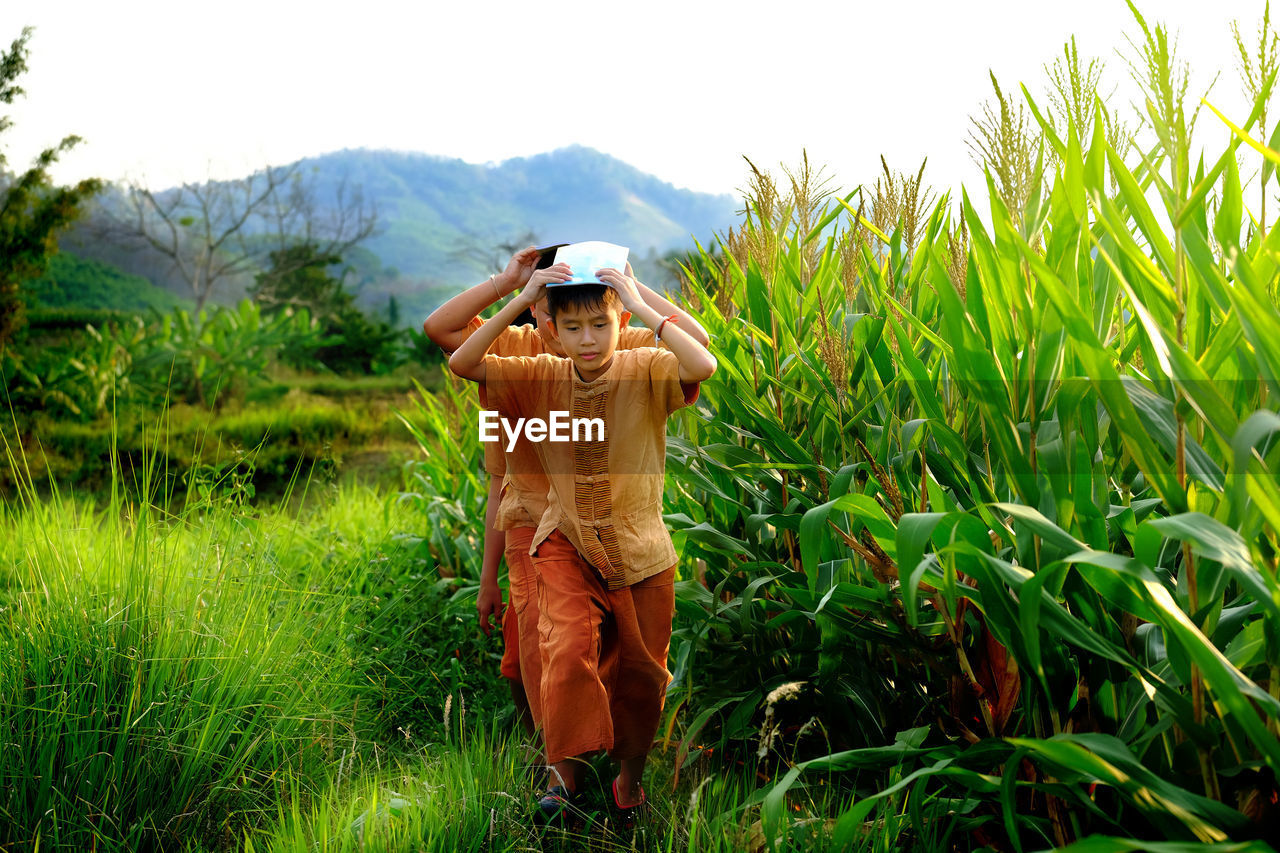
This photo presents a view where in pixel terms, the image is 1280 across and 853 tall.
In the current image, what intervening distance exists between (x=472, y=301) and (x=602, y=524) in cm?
61

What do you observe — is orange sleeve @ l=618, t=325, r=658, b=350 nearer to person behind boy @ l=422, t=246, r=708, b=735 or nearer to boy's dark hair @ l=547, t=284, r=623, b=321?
person behind boy @ l=422, t=246, r=708, b=735

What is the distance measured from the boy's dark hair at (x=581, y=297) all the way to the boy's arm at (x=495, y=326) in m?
0.04

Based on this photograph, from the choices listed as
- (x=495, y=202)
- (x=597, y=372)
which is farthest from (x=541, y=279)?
(x=495, y=202)

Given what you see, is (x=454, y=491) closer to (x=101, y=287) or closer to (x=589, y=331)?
(x=589, y=331)

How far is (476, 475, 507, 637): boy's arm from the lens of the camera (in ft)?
8.13

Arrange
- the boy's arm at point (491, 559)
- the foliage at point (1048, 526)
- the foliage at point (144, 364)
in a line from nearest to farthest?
1. the foliage at point (1048, 526)
2. the boy's arm at point (491, 559)
3. the foliage at point (144, 364)

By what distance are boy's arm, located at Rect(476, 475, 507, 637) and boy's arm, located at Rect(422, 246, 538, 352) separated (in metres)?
0.48

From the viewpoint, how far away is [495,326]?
1980 mm

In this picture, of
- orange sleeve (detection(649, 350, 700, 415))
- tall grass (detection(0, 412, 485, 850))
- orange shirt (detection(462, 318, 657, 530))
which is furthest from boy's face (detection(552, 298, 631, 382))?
tall grass (detection(0, 412, 485, 850))

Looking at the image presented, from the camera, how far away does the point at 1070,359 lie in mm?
1510

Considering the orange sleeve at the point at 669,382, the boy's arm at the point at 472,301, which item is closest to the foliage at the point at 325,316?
the boy's arm at the point at 472,301

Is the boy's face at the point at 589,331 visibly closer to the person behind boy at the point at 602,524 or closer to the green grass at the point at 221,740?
the person behind boy at the point at 602,524

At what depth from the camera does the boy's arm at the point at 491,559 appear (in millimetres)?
2479

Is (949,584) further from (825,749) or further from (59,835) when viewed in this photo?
(59,835)
